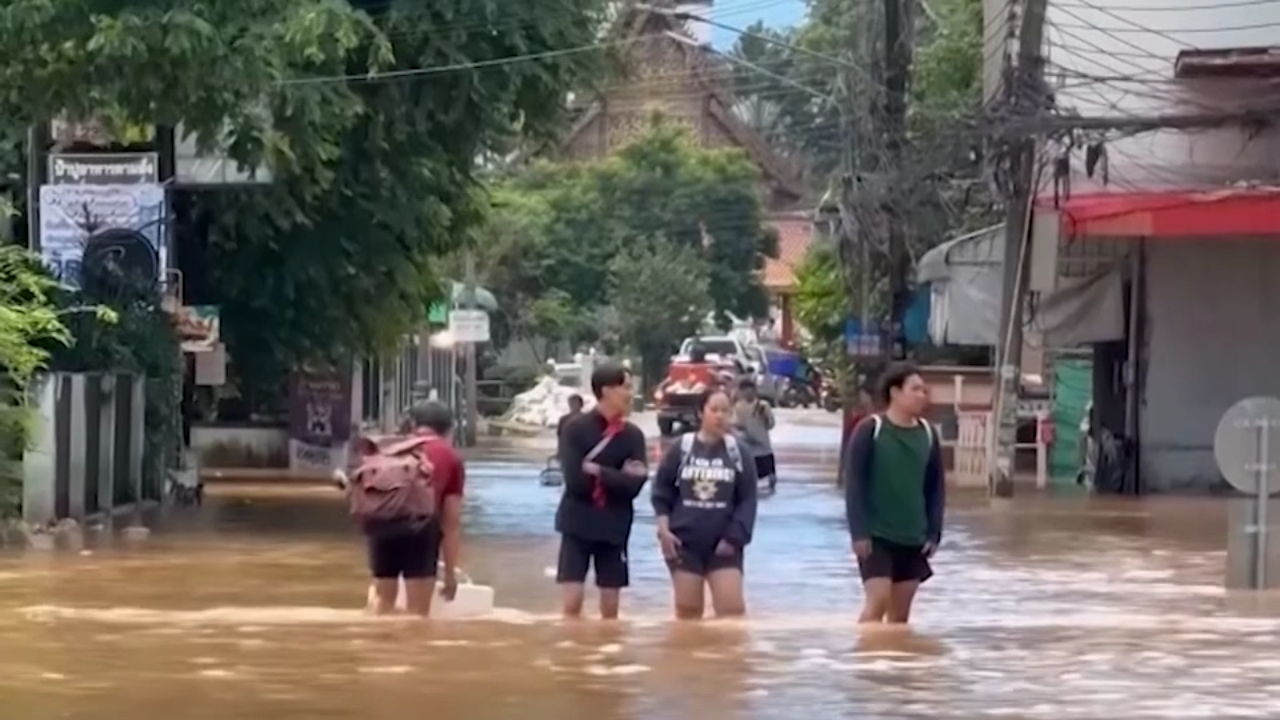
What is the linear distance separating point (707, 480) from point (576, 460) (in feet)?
2.46

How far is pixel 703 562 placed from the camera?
15.2 m

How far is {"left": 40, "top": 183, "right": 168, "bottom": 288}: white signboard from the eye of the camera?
28312 millimetres

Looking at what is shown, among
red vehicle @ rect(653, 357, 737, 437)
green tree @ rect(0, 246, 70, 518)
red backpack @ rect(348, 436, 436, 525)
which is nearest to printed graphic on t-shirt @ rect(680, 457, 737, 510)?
red backpack @ rect(348, 436, 436, 525)

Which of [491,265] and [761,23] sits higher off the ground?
[761,23]

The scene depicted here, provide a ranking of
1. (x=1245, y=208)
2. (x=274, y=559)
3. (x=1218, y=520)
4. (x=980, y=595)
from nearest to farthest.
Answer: (x=980, y=595) < (x=274, y=559) < (x=1218, y=520) < (x=1245, y=208)

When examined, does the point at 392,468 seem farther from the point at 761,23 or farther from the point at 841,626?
the point at 761,23

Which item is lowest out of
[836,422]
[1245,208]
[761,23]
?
[836,422]

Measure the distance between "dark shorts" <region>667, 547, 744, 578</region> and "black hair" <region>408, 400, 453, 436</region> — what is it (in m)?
1.58

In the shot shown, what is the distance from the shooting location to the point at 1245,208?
3019 centimetres

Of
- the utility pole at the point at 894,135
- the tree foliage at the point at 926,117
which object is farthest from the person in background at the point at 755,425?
the utility pole at the point at 894,135

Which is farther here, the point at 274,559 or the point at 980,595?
the point at 274,559

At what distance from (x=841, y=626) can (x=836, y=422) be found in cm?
5070

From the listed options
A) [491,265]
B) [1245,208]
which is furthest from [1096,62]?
[491,265]

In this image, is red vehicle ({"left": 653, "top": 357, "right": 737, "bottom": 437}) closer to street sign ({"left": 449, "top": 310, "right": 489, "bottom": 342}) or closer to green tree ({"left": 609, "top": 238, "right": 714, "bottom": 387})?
street sign ({"left": 449, "top": 310, "right": 489, "bottom": 342})
